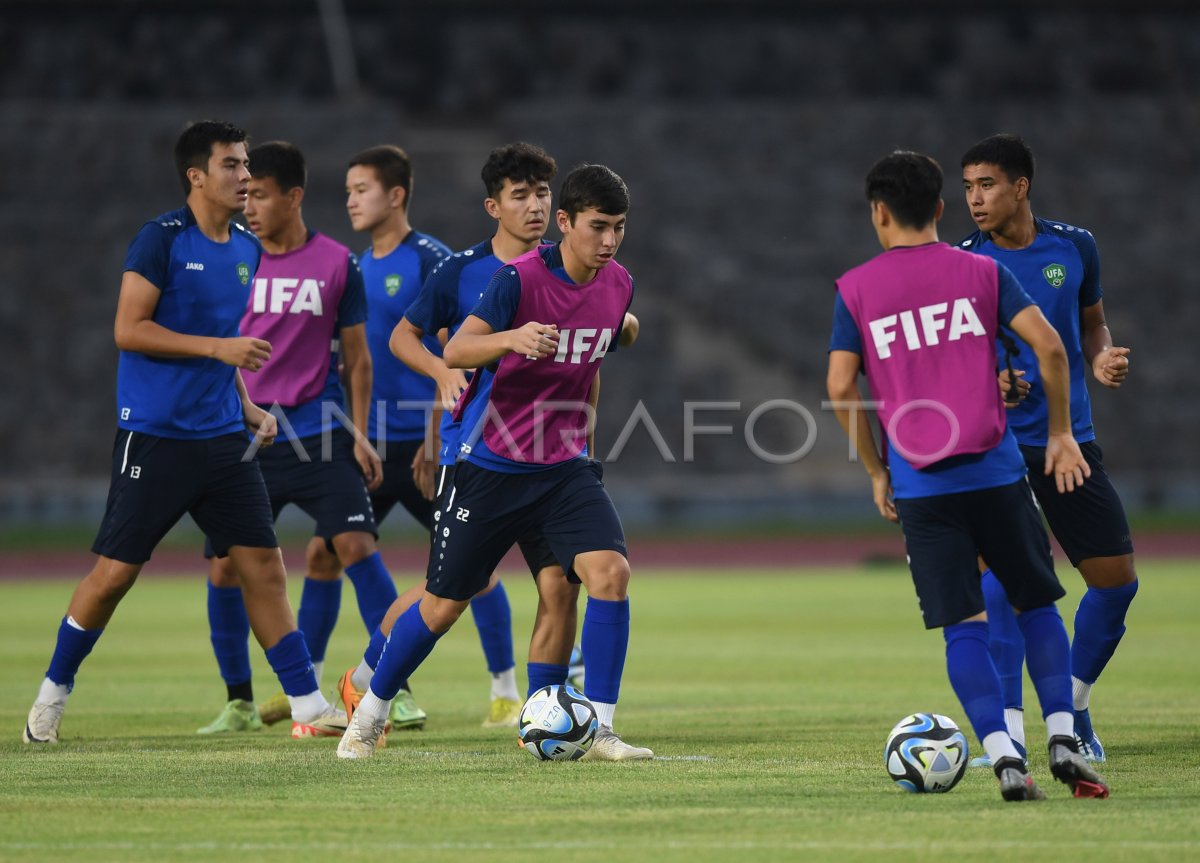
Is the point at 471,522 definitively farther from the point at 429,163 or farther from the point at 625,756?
the point at 429,163

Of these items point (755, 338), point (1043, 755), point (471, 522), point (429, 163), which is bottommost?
point (1043, 755)

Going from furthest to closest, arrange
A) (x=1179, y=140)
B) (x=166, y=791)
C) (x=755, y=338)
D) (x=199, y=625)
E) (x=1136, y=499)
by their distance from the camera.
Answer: (x=1179, y=140)
(x=755, y=338)
(x=1136, y=499)
(x=199, y=625)
(x=166, y=791)

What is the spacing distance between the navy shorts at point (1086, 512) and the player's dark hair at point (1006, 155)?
113cm

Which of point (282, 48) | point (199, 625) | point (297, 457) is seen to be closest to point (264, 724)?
point (297, 457)

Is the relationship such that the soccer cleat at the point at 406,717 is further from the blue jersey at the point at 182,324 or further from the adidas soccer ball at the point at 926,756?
the adidas soccer ball at the point at 926,756

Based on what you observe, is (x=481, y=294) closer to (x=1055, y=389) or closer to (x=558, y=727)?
(x=558, y=727)

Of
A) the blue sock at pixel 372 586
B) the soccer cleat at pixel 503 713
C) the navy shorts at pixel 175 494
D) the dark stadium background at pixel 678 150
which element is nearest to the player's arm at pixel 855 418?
the navy shorts at pixel 175 494

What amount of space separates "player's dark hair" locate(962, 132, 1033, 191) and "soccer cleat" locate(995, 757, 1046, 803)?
8.18ft

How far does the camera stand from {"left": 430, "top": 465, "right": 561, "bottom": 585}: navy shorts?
7.29 m

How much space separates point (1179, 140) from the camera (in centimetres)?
3541

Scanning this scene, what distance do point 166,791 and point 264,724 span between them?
2750 mm

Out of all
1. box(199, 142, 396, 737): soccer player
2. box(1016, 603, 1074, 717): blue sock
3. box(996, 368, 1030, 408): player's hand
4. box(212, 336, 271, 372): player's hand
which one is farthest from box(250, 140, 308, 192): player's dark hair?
box(1016, 603, 1074, 717): blue sock

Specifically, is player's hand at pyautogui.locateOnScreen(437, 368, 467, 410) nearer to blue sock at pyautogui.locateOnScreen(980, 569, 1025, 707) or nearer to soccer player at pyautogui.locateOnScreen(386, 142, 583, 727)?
soccer player at pyautogui.locateOnScreen(386, 142, 583, 727)

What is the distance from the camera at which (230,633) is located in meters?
8.98
